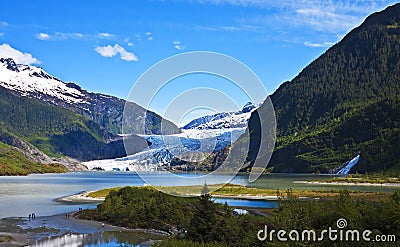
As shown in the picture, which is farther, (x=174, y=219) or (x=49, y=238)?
(x=174, y=219)

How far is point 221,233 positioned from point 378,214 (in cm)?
1035

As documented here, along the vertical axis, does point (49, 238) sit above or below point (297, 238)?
below

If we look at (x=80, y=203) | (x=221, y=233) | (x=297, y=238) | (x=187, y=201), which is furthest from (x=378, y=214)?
(x=80, y=203)

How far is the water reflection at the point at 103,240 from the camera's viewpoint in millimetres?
46125

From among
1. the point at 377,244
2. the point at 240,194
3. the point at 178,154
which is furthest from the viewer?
the point at 240,194

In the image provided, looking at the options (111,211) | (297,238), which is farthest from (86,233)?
(297,238)

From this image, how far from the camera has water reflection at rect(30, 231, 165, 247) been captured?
4612 centimetres

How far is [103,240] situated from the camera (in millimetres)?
48500

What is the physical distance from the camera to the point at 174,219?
189ft

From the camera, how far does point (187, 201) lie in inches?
2544

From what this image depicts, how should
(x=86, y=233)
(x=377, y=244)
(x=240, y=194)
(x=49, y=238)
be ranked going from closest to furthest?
(x=377, y=244) < (x=49, y=238) < (x=86, y=233) < (x=240, y=194)

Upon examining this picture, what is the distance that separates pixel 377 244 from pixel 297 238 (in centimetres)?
392

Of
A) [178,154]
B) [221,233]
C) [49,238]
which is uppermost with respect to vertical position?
[178,154]

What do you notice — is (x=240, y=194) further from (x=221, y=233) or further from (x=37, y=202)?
(x=221, y=233)
